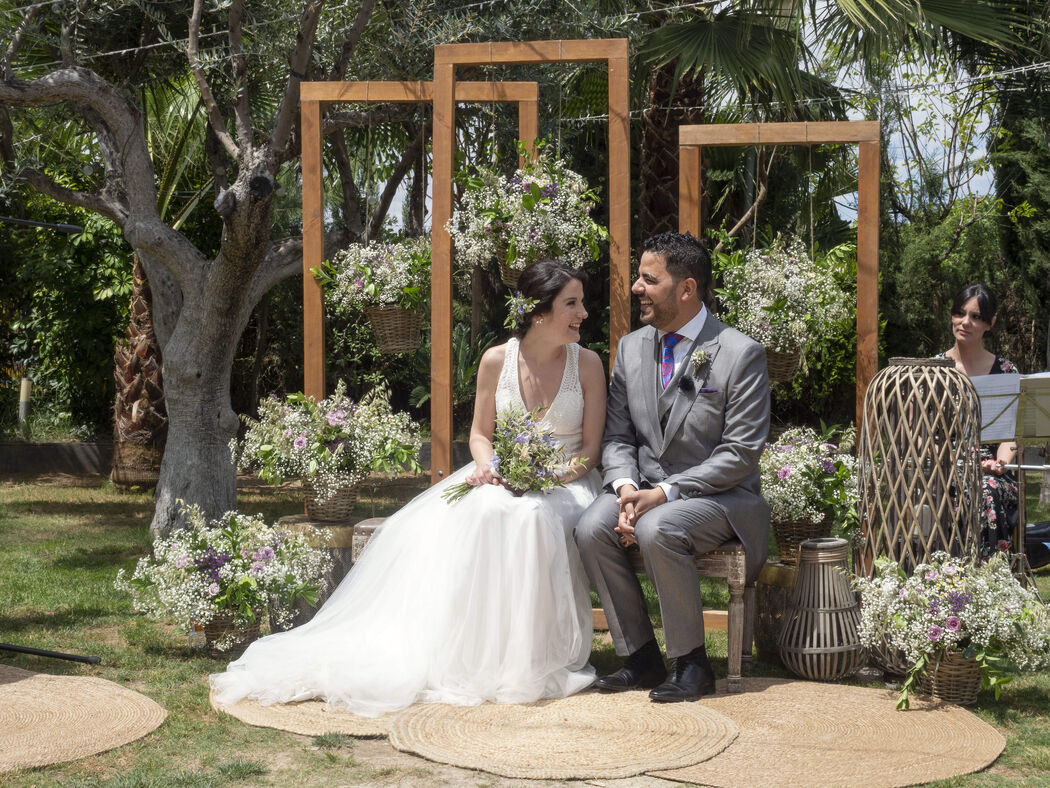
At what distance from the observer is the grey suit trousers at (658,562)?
4.57 m

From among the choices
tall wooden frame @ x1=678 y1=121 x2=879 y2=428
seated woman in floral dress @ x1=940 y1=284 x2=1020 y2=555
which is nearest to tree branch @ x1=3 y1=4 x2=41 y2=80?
tall wooden frame @ x1=678 y1=121 x2=879 y2=428

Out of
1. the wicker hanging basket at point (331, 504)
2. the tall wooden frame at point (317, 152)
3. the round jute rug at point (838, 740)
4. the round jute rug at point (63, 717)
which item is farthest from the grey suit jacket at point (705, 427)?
the round jute rug at point (63, 717)

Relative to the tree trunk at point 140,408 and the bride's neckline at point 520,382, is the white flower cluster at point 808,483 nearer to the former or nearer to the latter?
the bride's neckline at point 520,382

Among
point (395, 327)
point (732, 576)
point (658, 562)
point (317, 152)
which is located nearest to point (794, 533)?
point (732, 576)

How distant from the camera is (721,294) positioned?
18.3 ft

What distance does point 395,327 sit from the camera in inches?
228

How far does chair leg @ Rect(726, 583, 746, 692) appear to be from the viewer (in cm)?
466

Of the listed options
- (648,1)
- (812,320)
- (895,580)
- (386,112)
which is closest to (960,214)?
(648,1)

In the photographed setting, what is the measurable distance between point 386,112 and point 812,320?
12.2 feet

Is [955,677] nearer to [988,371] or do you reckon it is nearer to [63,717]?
[988,371]

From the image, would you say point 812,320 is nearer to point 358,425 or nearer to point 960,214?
point 358,425

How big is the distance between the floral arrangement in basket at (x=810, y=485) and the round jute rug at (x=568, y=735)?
116cm

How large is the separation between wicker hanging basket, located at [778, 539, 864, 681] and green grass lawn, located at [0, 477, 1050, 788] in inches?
9.3

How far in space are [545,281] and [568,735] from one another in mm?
2044
